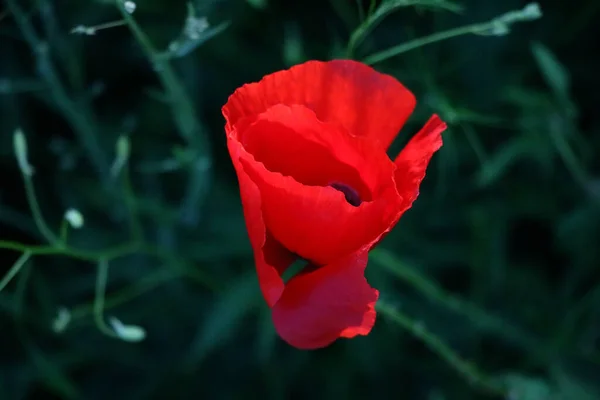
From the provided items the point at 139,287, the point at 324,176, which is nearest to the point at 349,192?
the point at 324,176

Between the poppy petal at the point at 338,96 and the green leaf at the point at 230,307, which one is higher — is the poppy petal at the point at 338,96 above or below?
above

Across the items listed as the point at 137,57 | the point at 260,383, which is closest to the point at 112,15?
the point at 137,57

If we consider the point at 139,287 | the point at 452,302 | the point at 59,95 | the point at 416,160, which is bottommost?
the point at 139,287

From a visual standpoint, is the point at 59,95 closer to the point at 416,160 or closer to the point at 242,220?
the point at 242,220

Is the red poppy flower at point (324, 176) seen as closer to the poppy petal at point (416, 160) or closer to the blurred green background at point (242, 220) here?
the poppy petal at point (416, 160)

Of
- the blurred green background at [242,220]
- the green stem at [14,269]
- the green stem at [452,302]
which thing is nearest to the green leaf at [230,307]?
the blurred green background at [242,220]

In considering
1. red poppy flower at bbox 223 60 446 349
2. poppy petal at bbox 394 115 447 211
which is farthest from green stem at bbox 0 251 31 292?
poppy petal at bbox 394 115 447 211
